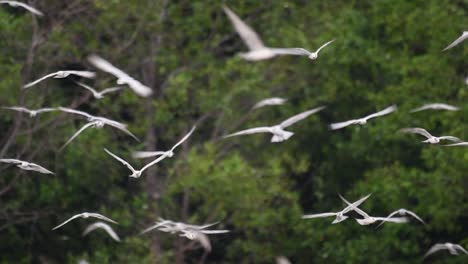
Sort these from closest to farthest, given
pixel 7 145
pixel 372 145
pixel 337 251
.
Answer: pixel 7 145, pixel 337 251, pixel 372 145

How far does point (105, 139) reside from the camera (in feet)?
67.1

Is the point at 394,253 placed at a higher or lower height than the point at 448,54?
lower

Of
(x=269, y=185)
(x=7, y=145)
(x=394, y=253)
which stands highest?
(x=7, y=145)

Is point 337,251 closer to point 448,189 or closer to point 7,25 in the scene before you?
point 448,189

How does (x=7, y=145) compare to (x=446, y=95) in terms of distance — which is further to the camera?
(x=446, y=95)

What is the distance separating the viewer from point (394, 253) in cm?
2036

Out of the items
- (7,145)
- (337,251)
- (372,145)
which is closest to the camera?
(7,145)

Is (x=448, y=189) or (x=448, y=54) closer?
(x=448, y=189)

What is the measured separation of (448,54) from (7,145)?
6.72 metres

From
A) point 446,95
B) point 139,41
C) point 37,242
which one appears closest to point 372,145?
point 446,95

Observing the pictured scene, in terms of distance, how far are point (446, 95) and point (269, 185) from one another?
296 cm

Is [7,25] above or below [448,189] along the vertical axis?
above

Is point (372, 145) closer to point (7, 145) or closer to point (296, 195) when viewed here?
point (296, 195)

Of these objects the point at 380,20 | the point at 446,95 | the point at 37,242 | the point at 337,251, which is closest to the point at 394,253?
the point at 337,251
